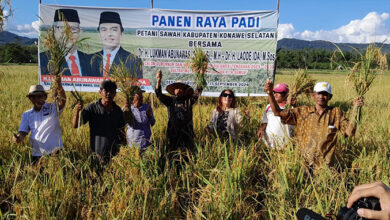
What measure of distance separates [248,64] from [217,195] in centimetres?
515

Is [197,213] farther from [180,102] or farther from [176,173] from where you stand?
[180,102]

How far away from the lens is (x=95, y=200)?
2.22m

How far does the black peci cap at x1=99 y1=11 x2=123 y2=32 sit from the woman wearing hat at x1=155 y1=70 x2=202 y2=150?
4519 millimetres

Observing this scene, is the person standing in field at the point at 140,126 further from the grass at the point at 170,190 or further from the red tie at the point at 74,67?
the red tie at the point at 74,67

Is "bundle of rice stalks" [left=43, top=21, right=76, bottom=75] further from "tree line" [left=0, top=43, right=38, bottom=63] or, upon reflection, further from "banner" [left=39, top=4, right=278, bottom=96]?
"banner" [left=39, top=4, right=278, bottom=96]

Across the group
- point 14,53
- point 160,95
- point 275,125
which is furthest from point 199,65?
point 14,53

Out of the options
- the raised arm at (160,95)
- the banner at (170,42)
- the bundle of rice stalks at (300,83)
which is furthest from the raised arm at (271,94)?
the banner at (170,42)

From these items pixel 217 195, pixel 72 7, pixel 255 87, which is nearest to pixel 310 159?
pixel 217 195

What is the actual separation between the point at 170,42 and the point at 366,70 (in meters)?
5.10

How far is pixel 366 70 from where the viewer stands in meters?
2.60

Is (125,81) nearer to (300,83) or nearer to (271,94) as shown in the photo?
A: (271,94)

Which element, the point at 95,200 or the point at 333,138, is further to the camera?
the point at 333,138

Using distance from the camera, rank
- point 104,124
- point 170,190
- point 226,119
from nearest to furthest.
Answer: point 170,190, point 104,124, point 226,119

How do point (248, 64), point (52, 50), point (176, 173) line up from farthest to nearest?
point (248, 64), point (176, 173), point (52, 50)
